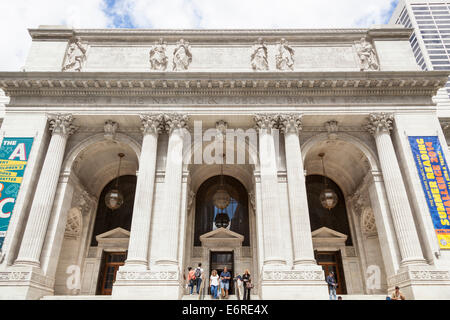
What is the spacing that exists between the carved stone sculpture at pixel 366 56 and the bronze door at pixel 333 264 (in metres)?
12.8

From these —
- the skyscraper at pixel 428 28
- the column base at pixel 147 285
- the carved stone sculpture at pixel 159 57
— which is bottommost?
the column base at pixel 147 285

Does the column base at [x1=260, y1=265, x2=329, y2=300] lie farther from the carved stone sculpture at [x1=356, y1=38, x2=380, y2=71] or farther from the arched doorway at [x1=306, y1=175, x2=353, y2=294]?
the carved stone sculpture at [x1=356, y1=38, x2=380, y2=71]

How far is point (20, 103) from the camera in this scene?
19.4 m

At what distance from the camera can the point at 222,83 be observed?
19.2 metres

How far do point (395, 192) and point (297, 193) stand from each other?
17.2 ft

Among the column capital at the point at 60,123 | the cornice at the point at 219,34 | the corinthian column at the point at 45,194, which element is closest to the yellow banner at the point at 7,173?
the corinthian column at the point at 45,194

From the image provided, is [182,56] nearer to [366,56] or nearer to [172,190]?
[172,190]

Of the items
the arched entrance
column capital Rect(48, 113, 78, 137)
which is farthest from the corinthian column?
the arched entrance

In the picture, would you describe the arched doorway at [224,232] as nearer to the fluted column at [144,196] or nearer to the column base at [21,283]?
the fluted column at [144,196]

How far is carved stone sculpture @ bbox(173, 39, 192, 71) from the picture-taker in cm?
2078

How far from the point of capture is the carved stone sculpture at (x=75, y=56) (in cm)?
2089

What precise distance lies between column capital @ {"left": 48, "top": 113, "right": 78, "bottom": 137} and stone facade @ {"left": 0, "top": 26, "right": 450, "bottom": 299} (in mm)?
113

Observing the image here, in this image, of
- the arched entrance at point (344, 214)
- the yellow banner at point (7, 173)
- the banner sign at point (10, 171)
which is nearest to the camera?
the banner sign at point (10, 171)

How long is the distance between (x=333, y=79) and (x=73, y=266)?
20426mm
